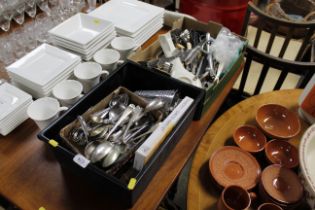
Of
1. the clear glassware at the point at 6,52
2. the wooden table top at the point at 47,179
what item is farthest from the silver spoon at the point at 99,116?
the clear glassware at the point at 6,52

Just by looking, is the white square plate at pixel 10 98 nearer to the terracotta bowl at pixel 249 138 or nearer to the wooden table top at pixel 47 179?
the wooden table top at pixel 47 179

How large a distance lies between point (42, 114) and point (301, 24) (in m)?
1.24

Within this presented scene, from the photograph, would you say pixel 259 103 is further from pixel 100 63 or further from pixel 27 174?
pixel 27 174

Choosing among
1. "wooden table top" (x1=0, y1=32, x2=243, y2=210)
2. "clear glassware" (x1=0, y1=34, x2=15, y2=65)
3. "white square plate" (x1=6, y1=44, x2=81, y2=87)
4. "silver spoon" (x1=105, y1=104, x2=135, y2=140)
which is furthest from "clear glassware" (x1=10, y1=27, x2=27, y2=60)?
"silver spoon" (x1=105, y1=104, x2=135, y2=140)

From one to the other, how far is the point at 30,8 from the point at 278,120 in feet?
3.96

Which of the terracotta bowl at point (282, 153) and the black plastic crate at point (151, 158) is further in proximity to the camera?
the terracotta bowl at point (282, 153)

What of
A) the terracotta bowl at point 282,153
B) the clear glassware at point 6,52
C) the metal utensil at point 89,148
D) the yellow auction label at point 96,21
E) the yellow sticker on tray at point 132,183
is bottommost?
the terracotta bowl at point 282,153

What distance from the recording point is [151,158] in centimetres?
72

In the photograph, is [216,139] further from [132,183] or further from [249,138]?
[132,183]

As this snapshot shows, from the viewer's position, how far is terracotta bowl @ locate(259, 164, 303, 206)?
71 centimetres

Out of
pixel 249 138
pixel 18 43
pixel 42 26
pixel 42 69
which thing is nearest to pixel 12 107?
pixel 42 69

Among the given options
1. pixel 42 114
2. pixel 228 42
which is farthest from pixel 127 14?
pixel 42 114

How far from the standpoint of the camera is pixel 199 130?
96cm

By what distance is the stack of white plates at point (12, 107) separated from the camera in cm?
87
